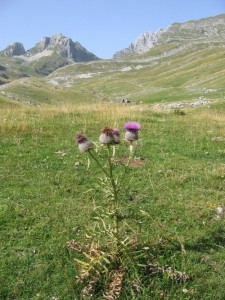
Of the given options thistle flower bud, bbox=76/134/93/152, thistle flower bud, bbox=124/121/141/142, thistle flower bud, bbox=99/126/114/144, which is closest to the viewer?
thistle flower bud, bbox=99/126/114/144

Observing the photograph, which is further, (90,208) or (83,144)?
(90,208)

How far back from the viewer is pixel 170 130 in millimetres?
16531

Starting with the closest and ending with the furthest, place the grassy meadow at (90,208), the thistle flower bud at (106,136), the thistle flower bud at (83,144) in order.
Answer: the thistle flower bud at (106,136), the thistle flower bud at (83,144), the grassy meadow at (90,208)

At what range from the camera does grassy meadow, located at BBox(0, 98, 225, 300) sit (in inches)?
237

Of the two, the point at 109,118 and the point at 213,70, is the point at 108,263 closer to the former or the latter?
the point at 109,118

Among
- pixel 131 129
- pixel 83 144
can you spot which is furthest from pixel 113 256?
pixel 131 129

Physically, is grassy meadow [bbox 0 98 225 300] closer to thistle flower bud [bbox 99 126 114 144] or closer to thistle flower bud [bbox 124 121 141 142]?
thistle flower bud [bbox 99 126 114 144]

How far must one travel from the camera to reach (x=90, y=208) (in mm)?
8172

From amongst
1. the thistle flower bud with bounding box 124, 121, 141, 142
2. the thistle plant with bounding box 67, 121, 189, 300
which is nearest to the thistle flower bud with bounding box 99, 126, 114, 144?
the thistle plant with bounding box 67, 121, 189, 300

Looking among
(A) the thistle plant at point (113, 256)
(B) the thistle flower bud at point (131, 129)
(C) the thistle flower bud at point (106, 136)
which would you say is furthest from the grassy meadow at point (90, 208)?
(B) the thistle flower bud at point (131, 129)

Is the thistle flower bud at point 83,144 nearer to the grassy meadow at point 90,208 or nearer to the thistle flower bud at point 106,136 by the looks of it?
the thistle flower bud at point 106,136

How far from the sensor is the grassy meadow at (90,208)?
603 centimetres

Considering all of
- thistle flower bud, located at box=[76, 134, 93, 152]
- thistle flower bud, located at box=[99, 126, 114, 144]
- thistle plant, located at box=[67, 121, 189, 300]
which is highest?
thistle flower bud, located at box=[99, 126, 114, 144]

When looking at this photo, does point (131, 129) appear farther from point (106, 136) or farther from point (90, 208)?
point (90, 208)
